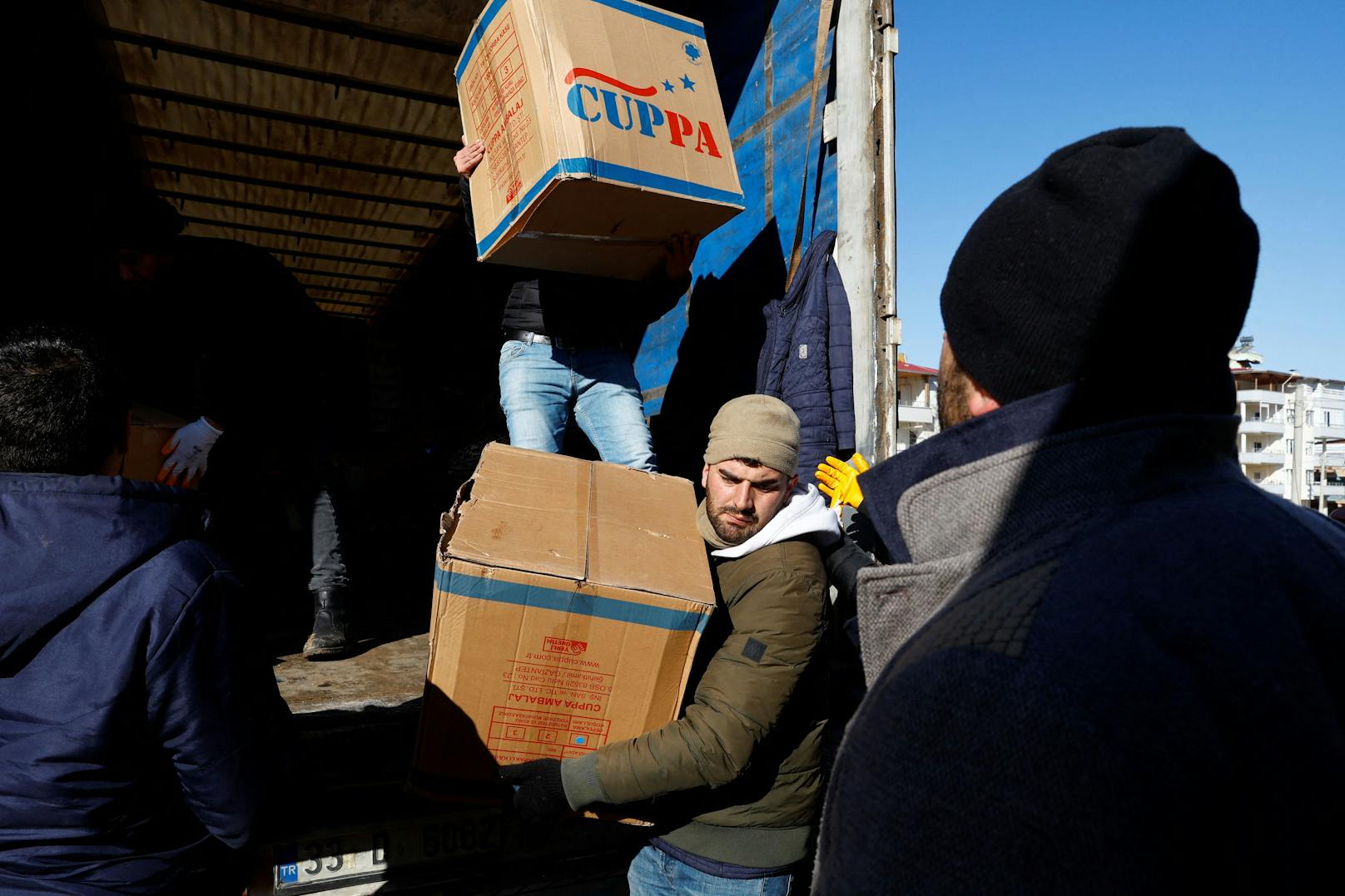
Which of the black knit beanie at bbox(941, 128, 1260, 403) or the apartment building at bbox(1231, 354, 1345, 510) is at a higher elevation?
the apartment building at bbox(1231, 354, 1345, 510)

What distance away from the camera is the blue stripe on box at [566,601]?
1.59 metres

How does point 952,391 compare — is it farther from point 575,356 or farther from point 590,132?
point 575,356

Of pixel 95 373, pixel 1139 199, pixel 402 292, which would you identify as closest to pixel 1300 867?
pixel 1139 199

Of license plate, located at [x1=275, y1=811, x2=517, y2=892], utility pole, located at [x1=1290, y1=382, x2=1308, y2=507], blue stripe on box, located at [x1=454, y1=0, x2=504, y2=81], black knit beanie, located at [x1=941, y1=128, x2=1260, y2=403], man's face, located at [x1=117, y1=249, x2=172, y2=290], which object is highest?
utility pole, located at [x1=1290, y1=382, x2=1308, y2=507]

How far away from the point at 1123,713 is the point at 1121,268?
0.40m

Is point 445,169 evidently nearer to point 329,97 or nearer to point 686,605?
point 329,97

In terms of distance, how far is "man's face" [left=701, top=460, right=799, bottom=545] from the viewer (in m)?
2.00

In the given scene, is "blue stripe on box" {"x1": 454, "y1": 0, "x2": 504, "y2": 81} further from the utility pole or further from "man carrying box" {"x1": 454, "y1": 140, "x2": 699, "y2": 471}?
→ the utility pole

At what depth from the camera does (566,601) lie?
165cm

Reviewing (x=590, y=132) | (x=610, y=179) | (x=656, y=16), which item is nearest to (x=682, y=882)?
(x=610, y=179)

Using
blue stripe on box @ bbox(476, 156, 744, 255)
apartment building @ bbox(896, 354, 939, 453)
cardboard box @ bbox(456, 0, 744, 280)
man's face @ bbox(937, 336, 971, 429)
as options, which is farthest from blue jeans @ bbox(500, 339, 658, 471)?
apartment building @ bbox(896, 354, 939, 453)

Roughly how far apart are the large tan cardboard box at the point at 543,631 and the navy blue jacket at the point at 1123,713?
3.28ft

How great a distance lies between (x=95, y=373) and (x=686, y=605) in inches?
49.5

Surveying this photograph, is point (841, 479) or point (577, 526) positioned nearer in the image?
point (577, 526)
